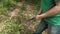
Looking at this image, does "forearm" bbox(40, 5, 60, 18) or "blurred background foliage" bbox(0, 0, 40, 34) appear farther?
"blurred background foliage" bbox(0, 0, 40, 34)

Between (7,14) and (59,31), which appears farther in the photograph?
(7,14)

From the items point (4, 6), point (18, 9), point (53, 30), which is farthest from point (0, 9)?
point (53, 30)

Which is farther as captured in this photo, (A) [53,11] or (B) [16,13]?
(B) [16,13]

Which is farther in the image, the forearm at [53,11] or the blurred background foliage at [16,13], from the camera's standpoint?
the blurred background foliage at [16,13]

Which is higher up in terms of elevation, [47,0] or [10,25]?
[47,0]

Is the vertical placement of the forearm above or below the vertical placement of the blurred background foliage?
above

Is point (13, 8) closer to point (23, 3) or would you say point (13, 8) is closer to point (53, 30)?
point (23, 3)

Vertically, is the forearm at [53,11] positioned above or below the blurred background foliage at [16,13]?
above

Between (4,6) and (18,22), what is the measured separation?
62cm

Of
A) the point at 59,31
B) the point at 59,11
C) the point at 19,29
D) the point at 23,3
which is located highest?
the point at 59,11

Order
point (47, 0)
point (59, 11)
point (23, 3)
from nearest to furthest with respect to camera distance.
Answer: point (59, 11)
point (47, 0)
point (23, 3)

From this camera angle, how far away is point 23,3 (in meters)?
3.71

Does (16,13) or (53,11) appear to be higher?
(53,11)

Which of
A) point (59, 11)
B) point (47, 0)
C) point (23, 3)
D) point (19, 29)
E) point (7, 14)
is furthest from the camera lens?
point (23, 3)
